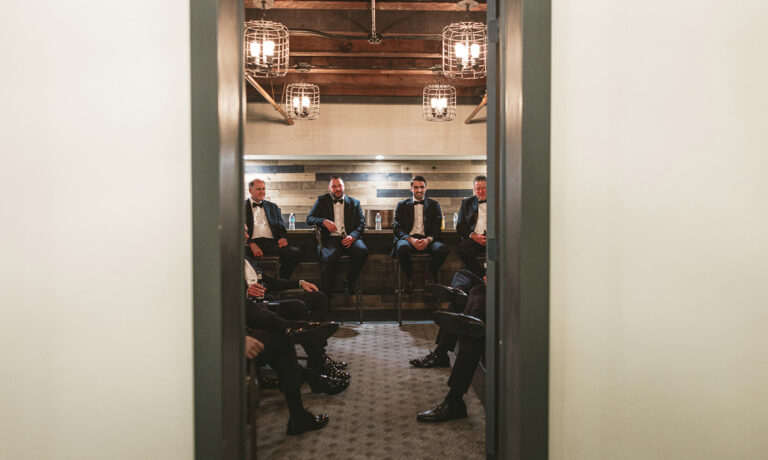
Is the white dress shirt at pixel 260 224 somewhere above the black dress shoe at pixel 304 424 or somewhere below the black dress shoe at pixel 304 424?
above

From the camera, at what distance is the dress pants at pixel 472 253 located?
541cm

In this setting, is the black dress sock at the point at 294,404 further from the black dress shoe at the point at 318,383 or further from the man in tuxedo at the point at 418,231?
the man in tuxedo at the point at 418,231

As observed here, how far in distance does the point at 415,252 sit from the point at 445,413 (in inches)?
118

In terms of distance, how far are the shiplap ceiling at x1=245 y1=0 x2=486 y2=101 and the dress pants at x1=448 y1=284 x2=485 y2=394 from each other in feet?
9.47

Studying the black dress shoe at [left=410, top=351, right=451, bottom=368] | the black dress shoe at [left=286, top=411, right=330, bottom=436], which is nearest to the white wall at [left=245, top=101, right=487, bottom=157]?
the black dress shoe at [left=410, top=351, right=451, bottom=368]

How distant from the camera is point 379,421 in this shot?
277 centimetres

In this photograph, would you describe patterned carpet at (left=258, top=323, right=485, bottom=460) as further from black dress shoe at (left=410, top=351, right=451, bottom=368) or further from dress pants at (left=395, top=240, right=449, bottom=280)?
dress pants at (left=395, top=240, right=449, bottom=280)

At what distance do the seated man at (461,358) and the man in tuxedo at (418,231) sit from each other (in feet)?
8.94

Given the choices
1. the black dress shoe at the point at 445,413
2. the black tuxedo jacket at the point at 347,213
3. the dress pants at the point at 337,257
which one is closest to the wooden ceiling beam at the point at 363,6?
the black tuxedo jacket at the point at 347,213
